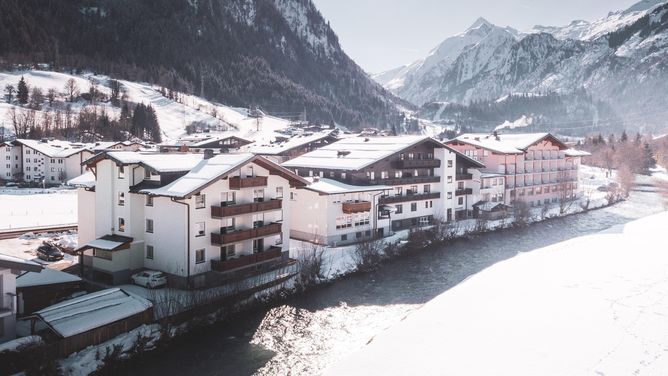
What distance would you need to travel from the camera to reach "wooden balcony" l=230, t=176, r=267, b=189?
32.0m

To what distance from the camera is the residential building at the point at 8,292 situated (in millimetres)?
20875

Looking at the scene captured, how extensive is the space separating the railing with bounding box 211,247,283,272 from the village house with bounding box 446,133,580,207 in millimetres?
32903

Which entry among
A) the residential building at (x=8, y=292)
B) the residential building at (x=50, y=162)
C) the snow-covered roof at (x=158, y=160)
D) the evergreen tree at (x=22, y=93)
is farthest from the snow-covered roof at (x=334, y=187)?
the evergreen tree at (x=22, y=93)

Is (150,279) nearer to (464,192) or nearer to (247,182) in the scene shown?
(247,182)

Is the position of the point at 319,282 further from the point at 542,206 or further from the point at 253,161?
the point at 542,206

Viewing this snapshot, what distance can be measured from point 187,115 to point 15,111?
4468cm

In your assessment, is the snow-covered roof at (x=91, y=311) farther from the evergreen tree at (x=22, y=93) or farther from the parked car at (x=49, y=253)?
the evergreen tree at (x=22, y=93)

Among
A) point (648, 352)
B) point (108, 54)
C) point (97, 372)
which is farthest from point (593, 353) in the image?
point (108, 54)

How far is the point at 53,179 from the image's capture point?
77.6 m

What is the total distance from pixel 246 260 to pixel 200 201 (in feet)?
15.0

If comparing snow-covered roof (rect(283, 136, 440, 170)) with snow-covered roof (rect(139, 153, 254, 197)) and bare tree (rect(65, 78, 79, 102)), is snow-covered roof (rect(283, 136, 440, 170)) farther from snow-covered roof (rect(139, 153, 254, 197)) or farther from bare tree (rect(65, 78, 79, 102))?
bare tree (rect(65, 78, 79, 102))

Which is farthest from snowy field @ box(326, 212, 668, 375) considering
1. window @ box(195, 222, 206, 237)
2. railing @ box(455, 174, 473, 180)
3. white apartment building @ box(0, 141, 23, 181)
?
white apartment building @ box(0, 141, 23, 181)

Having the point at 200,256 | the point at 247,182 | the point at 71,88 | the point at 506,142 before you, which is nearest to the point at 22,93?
the point at 71,88

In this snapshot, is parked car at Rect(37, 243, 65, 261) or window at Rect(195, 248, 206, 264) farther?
parked car at Rect(37, 243, 65, 261)
